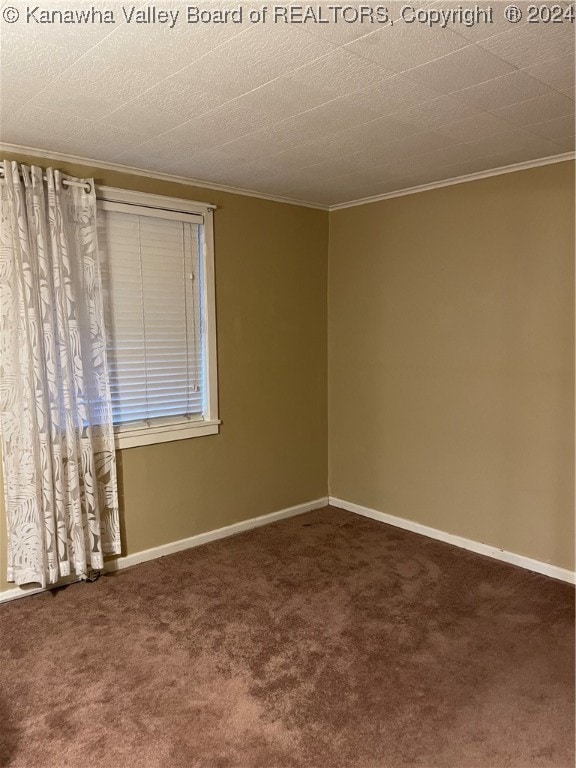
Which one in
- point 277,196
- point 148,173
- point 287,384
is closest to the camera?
point 148,173

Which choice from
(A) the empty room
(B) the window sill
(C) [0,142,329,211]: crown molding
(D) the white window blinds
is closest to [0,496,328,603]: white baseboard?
(A) the empty room

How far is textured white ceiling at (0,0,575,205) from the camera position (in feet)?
5.82

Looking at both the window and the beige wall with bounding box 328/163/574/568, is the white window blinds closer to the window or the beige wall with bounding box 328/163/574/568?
the window

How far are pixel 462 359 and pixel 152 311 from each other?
6.49 feet

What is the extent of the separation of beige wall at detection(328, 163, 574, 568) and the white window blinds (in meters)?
1.23

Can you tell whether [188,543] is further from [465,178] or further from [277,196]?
[465,178]

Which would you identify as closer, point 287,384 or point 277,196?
point 277,196

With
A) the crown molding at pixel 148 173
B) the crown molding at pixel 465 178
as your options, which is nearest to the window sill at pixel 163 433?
the crown molding at pixel 148 173

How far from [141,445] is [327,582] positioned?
4.50ft

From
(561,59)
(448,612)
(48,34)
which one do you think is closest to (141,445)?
(448,612)

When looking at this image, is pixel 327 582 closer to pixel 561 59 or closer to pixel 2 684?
pixel 2 684

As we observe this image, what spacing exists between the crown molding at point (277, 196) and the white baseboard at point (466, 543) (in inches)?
89.1

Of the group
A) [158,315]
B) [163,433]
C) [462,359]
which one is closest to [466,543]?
[462,359]

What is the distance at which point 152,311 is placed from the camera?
11.5ft
